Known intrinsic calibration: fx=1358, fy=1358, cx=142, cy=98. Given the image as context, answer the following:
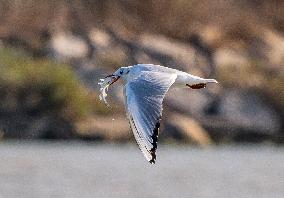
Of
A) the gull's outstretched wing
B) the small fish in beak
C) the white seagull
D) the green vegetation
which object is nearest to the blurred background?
the green vegetation

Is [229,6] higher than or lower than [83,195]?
higher

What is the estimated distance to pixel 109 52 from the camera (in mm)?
28328

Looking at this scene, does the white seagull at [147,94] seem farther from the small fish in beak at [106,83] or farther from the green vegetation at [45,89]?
the green vegetation at [45,89]

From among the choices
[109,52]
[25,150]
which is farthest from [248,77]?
[25,150]

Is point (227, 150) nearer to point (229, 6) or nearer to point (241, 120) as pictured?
point (241, 120)

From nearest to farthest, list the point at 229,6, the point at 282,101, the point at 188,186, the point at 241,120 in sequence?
the point at 188,186
the point at 241,120
the point at 282,101
the point at 229,6

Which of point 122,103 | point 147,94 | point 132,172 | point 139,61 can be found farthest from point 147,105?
point 139,61

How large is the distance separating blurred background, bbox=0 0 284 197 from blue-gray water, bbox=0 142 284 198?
0.03 meters

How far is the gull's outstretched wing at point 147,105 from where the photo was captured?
19.9ft

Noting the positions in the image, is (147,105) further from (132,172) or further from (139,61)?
(139,61)

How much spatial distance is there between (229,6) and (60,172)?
1425 centimetres

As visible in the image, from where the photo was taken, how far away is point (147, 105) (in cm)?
633

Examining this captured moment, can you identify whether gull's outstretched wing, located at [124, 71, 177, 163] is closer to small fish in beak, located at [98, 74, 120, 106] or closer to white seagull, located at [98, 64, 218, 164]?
white seagull, located at [98, 64, 218, 164]

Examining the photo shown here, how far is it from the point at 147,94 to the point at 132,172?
45.8 ft
